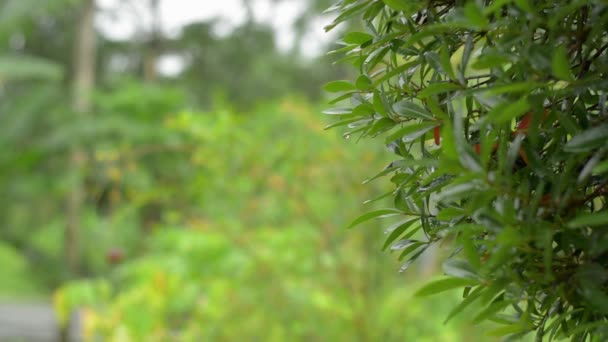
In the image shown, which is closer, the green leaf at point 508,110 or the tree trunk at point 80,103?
the green leaf at point 508,110

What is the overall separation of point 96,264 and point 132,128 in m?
2.95

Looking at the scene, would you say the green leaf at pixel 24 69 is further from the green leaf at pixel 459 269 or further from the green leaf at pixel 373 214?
the green leaf at pixel 459 269

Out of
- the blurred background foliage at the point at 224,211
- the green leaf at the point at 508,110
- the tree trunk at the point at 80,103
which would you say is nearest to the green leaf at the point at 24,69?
the blurred background foliage at the point at 224,211

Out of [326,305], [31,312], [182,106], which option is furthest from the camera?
[31,312]

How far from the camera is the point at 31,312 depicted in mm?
8422

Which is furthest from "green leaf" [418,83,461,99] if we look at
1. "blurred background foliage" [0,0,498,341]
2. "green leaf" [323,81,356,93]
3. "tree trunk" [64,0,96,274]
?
"tree trunk" [64,0,96,274]

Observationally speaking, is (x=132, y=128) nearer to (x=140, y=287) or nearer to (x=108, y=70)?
(x=140, y=287)

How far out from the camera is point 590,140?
566 millimetres

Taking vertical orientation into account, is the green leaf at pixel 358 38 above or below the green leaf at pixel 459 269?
above

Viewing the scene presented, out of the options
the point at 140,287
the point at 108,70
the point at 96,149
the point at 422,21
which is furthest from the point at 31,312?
the point at 422,21

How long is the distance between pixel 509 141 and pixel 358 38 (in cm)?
17

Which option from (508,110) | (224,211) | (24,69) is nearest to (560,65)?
(508,110)

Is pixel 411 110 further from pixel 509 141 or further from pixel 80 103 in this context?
pixel 80 103

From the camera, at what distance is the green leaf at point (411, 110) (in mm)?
661
